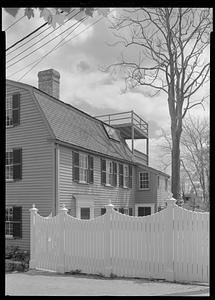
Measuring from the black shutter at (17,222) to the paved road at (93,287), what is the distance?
6.29m

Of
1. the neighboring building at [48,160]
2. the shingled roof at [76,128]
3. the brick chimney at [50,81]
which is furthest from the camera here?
the brick chimney at [50,81]

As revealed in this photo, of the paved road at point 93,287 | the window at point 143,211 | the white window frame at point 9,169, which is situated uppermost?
the white window frame at point 9,169

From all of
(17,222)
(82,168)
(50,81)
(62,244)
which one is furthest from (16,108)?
(62,244)

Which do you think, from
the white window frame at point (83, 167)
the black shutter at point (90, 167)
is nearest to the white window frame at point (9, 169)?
the white window frame at point (83, 167)

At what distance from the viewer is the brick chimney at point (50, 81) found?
805 inches

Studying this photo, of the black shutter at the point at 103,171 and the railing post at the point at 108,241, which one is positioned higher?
the black shutter at the point at 103,171

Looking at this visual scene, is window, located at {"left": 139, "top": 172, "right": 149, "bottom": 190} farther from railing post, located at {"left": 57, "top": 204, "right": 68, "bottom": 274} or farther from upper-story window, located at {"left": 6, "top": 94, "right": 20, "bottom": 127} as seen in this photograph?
railing post, located at {"left": 57, "top": 204, "right": 68, "bottom": 274}

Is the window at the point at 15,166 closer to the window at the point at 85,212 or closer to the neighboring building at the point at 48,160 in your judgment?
the neighboring building at the point at 48,160

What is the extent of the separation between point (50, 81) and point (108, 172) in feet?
19.7

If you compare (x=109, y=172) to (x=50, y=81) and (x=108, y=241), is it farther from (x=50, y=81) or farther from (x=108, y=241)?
(x=108, y=241)

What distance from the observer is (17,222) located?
633 inches

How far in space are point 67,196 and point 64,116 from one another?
4372 millimetres
